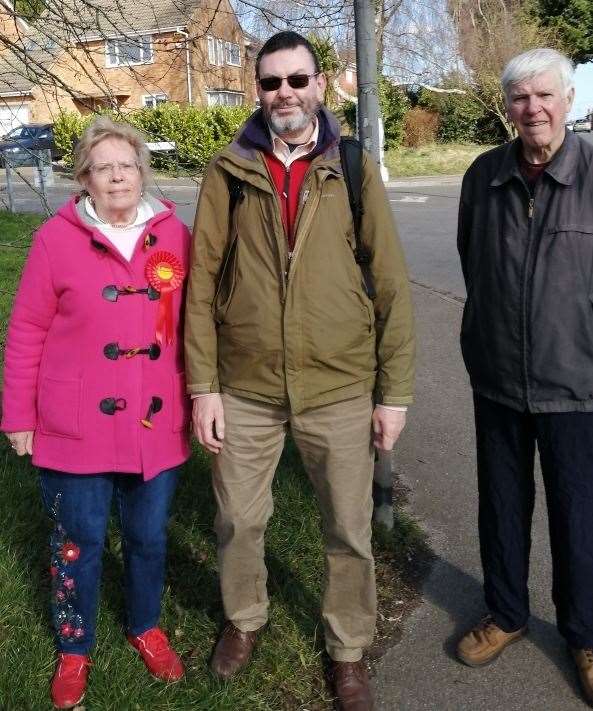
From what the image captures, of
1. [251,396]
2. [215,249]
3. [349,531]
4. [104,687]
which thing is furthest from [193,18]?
[104,687]

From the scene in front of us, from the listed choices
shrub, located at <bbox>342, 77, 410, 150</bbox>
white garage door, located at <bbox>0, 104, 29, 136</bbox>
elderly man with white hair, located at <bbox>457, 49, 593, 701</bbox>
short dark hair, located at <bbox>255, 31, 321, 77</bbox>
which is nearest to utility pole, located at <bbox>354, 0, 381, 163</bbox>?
elderly man with white hair, located at <bbox>457, 49, 593, 701</bbox>

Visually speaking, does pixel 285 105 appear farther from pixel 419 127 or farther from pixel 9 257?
pixel 419 127

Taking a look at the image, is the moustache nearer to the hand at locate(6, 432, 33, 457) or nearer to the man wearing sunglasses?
the man wearing sunglasses

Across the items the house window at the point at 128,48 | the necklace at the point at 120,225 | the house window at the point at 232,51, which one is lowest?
the necklace at the point at 120,225

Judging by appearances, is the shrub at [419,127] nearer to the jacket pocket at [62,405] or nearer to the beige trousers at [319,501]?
the beige trousers at [319,501]

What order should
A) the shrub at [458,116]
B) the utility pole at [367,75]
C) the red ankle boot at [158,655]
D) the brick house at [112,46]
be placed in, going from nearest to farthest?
1. the red ankle boot at [158,655]
2. the utility pole at [367,75]
3. the brick house at [112,46]
4. the shrub at [458,116]

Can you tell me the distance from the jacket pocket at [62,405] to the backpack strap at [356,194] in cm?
97

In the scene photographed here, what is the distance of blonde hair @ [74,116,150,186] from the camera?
2.39m

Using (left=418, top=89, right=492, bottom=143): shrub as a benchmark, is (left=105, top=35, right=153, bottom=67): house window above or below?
below

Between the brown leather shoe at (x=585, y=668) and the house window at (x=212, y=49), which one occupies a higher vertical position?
the house window at (x=212, y=49)

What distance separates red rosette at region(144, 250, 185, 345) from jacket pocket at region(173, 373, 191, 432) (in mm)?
140

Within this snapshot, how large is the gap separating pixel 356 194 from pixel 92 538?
1427 millimetres

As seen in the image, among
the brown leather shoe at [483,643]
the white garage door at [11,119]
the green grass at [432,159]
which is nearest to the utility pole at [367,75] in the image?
the brown leather shoe at [483,643]

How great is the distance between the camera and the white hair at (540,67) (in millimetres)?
2299
